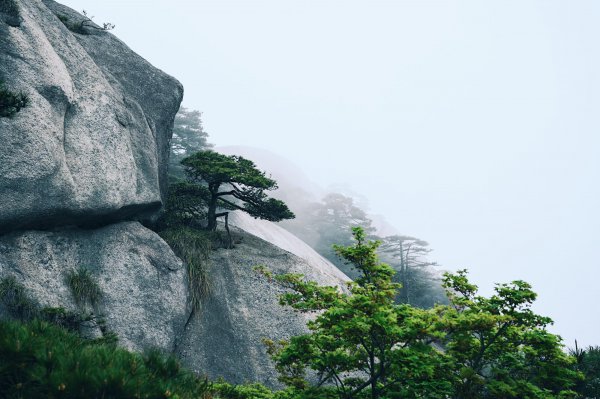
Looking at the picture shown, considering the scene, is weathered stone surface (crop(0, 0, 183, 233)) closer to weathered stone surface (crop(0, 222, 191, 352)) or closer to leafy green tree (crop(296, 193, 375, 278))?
weathered stone surface (crop(0, 222, 191, 352))

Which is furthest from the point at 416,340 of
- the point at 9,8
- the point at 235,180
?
the point at 9,8

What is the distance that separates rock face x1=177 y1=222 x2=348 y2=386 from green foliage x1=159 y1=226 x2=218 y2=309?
1.06 ft

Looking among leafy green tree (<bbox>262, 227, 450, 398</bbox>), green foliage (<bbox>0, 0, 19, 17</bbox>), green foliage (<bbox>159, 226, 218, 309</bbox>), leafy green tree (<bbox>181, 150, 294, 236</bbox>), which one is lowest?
green foliage (<bbox>159, 226, 218, 309</bbox>)

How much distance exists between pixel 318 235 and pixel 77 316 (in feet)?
124

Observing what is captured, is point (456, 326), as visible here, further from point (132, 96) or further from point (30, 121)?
point (132, 96)

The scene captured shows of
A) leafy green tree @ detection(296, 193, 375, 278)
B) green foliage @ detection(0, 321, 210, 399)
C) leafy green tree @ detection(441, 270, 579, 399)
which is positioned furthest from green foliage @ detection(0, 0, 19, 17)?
leafy green tree @ detection(296, 193, 375, 278)

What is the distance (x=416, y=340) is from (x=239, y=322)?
281 inches

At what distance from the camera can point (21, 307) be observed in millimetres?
9570

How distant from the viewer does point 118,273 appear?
1205 cm

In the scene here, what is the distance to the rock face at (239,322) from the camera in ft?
41.2

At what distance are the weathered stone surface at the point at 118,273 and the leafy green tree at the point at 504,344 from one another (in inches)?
321

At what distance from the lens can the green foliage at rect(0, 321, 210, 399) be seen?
3.77m

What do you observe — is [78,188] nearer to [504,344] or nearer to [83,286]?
[83,286]

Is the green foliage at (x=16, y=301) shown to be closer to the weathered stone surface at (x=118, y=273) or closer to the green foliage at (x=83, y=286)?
the weathered stone surface at (x=118, y=273)
